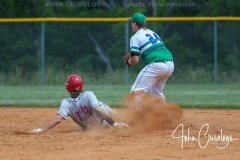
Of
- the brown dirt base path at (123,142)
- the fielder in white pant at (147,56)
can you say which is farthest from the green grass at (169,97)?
the fielder in white pant at (147,56)

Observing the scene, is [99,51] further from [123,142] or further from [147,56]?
[123,142]

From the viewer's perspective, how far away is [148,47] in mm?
11648

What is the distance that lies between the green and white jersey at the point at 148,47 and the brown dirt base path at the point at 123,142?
928 mm

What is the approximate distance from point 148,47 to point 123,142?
2.41 m

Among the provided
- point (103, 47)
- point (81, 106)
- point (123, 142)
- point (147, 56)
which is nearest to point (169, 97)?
point (147, 56)

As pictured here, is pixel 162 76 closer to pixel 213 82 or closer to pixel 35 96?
pixel 35 96

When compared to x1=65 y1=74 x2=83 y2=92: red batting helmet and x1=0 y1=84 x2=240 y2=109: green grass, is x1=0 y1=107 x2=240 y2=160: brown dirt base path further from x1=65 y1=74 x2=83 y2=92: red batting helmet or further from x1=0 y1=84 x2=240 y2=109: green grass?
x1=0 y1=84 x2=240 y2=109: green grass

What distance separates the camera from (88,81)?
25.0 metres

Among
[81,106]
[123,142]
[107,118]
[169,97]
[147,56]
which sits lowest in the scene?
[169,97]

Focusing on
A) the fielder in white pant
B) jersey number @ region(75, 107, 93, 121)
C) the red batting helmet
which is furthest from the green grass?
the red batting helmet

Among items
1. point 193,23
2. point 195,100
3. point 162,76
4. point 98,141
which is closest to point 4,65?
point 193,23

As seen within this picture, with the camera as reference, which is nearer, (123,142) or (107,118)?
(123,142)

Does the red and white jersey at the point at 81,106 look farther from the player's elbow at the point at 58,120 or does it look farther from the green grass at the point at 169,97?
the green grass at the point at 169,97

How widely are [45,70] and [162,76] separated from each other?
13488 mm
